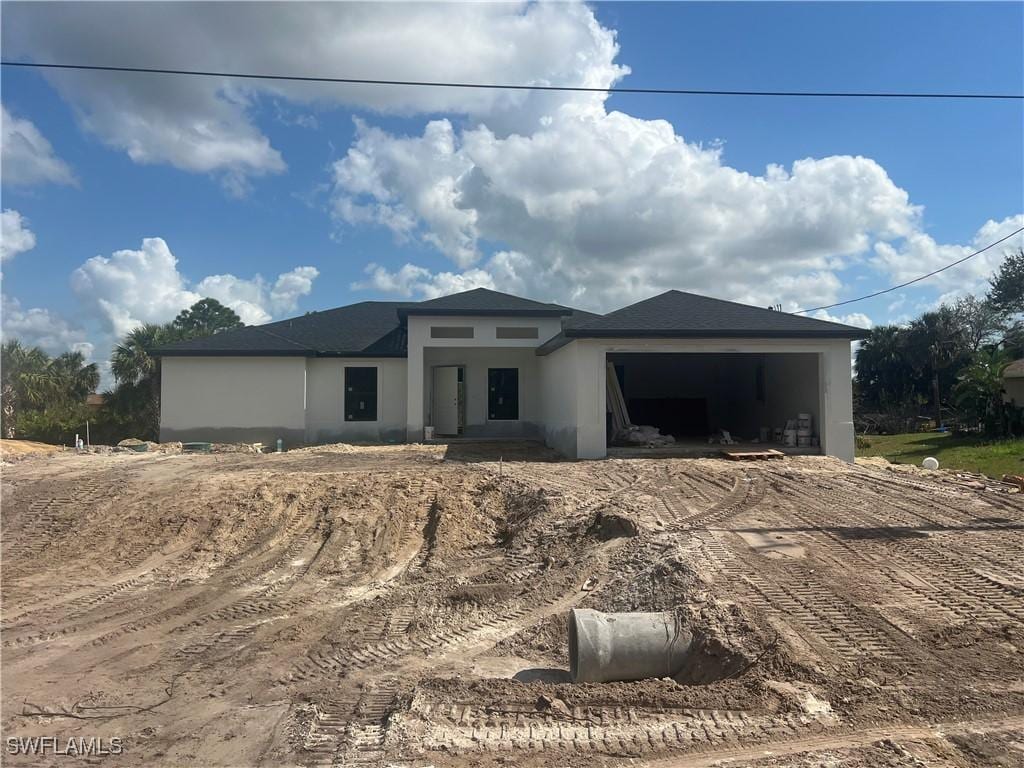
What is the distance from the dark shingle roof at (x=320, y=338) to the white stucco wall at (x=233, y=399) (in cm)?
34

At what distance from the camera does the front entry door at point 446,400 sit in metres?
21.8

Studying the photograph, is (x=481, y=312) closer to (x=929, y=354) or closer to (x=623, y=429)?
(x=623, y=429)

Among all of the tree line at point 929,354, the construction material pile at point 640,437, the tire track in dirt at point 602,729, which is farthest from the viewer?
the tree line at point 929,354

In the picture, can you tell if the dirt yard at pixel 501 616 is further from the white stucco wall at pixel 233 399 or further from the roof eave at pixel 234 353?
the roof eave at pixel 234 353

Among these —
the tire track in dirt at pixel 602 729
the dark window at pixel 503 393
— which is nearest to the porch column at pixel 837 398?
the dark window at pixel 503 393

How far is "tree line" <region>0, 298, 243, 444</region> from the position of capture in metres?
25.2

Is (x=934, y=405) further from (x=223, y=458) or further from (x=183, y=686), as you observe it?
(x=183, y=686)

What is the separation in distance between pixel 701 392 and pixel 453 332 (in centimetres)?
1033

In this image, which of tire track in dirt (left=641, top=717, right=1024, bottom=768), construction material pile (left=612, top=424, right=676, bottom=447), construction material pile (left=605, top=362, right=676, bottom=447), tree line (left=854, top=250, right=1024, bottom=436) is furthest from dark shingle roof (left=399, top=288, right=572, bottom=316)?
tree line (left=854, top=250, right=1024, bottom=436)

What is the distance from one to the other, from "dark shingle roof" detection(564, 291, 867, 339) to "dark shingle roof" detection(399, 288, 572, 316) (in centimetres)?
400

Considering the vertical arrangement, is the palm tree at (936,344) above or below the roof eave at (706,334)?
above

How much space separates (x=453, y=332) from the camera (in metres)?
20.4

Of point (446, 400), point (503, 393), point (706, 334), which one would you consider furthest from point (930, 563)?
point (446, 400)

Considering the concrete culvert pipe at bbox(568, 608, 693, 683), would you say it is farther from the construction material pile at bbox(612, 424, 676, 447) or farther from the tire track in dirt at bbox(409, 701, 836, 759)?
the construction material pile at bbox(612, 424, 676, 447)
